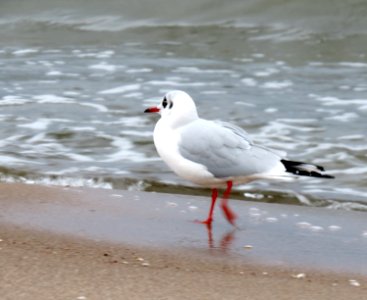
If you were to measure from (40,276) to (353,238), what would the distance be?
1.67 metres

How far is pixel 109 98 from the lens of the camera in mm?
8164

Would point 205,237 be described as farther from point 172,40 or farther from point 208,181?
point 172,40

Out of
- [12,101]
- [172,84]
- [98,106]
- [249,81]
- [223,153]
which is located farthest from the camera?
[249,81]

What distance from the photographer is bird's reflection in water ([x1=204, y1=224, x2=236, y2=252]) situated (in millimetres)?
4486

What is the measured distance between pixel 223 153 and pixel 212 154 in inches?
2.1

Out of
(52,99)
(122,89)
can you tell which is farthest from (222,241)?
(122,89)

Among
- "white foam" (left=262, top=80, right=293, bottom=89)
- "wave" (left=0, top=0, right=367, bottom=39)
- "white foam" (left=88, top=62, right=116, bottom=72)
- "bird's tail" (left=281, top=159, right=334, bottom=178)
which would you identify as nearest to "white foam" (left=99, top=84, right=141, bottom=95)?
"white foam" (left=88, top=62, right=116, bottom=72)

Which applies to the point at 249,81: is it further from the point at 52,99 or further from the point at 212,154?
the point at 212,154

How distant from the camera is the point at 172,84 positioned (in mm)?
8703

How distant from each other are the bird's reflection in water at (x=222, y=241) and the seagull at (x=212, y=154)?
9 centimetres

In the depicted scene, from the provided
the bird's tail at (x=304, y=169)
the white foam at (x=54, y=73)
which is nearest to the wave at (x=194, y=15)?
the white foam at (x=54, y=73)

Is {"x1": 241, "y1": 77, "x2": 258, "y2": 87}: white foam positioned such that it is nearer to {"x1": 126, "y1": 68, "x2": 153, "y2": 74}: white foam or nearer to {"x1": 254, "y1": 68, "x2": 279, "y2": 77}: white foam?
{"x1": 254, "y1": 68, "x2": 279, "y2": 77}: white foam

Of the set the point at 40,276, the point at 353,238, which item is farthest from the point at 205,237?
the point at 40,276

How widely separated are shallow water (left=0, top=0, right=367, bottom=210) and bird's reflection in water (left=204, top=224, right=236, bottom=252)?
3.06 ft
